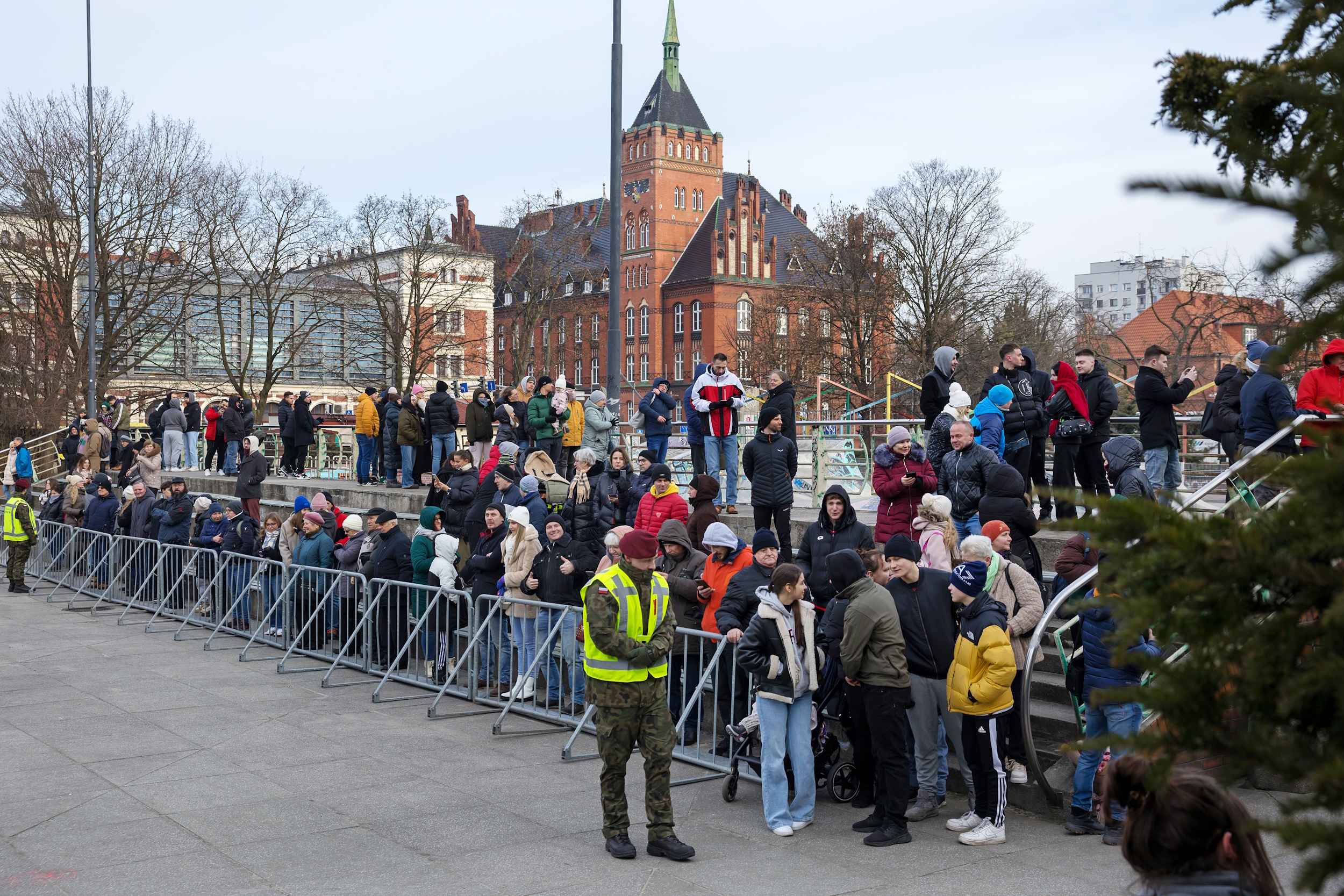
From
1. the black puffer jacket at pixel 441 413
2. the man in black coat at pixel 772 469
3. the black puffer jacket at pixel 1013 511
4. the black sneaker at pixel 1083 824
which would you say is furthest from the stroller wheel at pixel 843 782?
the black puffer jacket at pixel 441 413

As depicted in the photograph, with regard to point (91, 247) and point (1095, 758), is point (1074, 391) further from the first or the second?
point (91, 247)

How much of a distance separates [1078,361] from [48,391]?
33.6m

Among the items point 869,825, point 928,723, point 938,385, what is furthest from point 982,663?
point 938,385

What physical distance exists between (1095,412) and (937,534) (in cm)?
314

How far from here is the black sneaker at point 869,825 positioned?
7.41 meters

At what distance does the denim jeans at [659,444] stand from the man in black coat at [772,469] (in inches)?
146

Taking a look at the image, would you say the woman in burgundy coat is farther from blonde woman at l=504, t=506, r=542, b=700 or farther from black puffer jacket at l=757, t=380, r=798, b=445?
blonde woman at l=504, t=506, r=542, b=700

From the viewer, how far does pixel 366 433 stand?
2183cm

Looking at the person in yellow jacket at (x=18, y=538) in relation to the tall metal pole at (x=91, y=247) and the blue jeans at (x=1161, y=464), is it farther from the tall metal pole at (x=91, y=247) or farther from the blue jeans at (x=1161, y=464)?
the blue jeans at (x=1161, y=464)

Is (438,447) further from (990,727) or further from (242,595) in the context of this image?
(990,727)

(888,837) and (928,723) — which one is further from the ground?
(928,723)

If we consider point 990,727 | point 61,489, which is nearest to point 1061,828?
point 990,727

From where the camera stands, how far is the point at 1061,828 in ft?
24.4

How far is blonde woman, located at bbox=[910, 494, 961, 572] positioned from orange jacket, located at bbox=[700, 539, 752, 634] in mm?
1380
